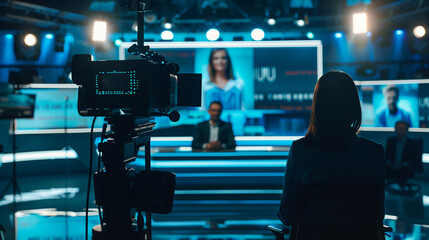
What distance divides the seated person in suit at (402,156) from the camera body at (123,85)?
4306 millimetres

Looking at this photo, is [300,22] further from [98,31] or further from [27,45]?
[27,45]

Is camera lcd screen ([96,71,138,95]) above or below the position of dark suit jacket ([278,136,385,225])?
above

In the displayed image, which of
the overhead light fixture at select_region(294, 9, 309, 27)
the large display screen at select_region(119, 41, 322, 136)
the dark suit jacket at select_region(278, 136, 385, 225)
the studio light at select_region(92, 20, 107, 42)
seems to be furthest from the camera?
the large display screen at select_region(119, 41, 322, 136)

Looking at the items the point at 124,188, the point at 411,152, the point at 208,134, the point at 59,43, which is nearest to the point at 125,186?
the point at 124,188

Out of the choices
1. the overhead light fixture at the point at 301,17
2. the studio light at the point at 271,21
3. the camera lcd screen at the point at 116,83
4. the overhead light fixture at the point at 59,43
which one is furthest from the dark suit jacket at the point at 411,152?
the overhead light fixture at the point at 59,43

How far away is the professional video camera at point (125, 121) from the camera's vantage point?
4.49ft

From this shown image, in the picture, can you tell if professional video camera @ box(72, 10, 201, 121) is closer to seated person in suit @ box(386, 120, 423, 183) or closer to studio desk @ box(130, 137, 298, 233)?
studio desk @ box(130, 137, 298, 233)

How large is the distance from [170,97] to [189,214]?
252cm

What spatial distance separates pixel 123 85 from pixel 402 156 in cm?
456

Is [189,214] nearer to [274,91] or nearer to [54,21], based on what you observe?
[274,91]

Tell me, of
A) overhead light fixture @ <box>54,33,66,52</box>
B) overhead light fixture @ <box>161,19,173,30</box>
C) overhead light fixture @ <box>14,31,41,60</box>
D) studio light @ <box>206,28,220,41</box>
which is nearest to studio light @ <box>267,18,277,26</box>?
studio light @ <box>206,28,220,41</box>

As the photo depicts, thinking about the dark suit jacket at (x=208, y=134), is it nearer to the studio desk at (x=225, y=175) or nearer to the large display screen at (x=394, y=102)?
the studio desk at (x=225, y=175)

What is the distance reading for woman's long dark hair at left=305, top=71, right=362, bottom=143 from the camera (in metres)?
1.25

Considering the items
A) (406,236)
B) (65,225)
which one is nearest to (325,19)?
(406,236)
